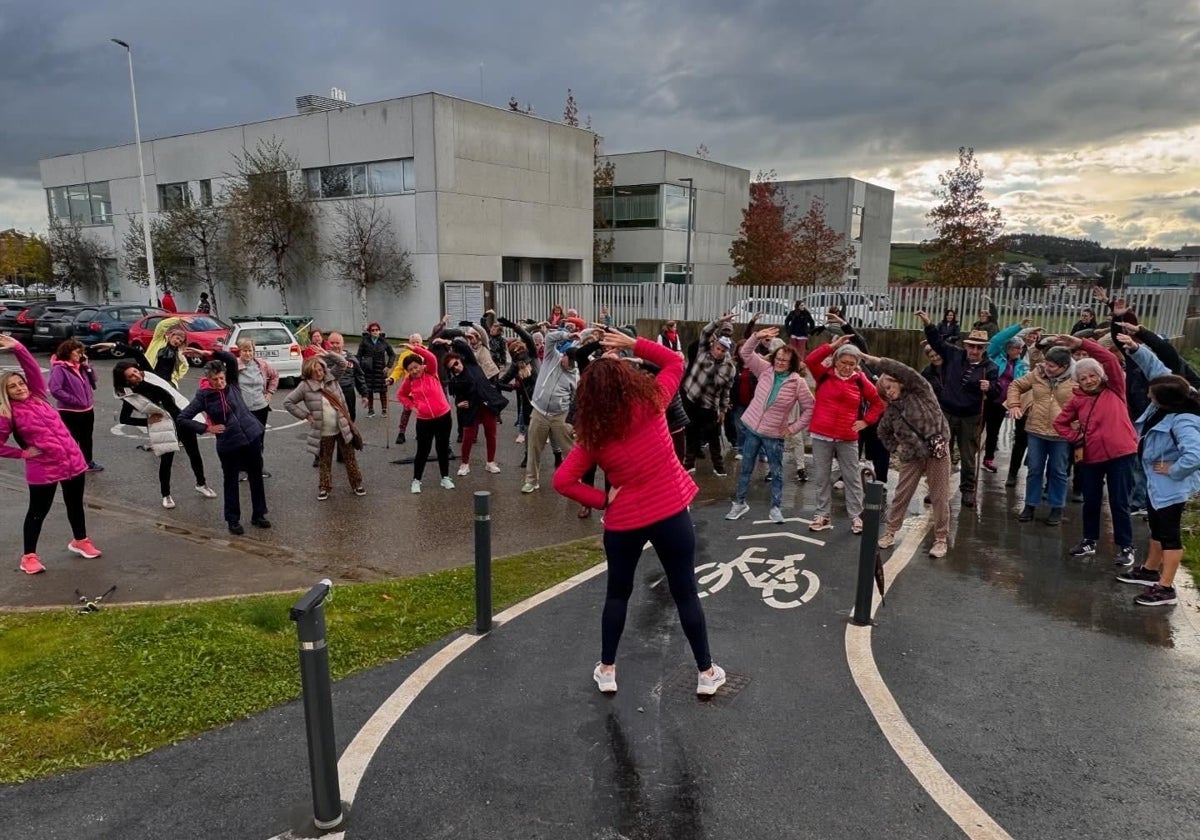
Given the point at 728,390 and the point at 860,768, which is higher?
the point at 728,390

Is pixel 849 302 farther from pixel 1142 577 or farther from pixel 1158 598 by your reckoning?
pixel 1158 598

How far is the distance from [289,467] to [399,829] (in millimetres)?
7946

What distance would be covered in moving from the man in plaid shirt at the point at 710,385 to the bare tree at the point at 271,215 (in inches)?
1053

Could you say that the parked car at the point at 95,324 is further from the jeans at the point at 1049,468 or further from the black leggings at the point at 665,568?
the jeans at the point at 1049,468

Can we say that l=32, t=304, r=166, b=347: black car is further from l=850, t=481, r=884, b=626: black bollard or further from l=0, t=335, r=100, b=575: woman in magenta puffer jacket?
l=850, t=481, r=884, b=626: black bollard

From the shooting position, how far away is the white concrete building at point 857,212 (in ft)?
154

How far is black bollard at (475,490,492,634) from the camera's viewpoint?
5168 millimetres

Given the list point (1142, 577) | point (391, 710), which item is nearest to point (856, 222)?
point (1142, 577)

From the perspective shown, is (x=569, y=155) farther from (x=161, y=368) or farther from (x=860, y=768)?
(x=860, y=768)

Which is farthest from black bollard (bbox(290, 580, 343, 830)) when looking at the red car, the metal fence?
the red car

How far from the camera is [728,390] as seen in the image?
947 cm

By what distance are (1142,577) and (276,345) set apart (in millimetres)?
16585

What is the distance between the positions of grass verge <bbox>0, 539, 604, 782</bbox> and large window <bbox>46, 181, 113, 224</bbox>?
4390cm

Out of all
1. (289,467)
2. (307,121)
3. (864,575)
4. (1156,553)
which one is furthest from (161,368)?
(307,121)
